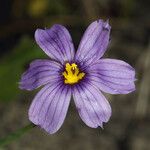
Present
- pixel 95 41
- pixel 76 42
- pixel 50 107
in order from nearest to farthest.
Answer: pixel 50 107, pixel 95 41, pixel 76 42

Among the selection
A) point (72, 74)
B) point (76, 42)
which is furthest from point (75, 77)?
point (76, 42)

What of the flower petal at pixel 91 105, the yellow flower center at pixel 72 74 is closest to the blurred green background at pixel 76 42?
the yellow flower center at pixel 72 74

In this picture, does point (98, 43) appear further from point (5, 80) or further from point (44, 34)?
point (5, 80)

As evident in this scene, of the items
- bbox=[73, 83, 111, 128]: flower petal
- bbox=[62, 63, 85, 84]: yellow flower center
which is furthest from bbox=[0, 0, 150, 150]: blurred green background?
bbox=[73, 83, 111, 128]: flower petal

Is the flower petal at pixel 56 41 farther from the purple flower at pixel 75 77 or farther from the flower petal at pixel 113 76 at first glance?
the flower petal at pixel 113 76

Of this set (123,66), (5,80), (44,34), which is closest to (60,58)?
(44,34)

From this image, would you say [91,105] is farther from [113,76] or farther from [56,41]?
[56,41]

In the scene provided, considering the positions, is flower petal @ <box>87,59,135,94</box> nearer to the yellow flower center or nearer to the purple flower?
the purple flower
